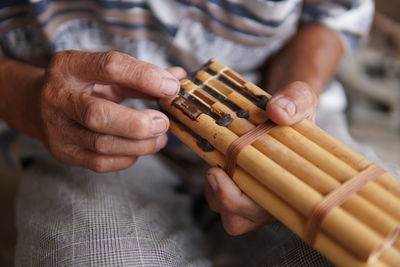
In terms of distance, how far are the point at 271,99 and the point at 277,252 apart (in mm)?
254

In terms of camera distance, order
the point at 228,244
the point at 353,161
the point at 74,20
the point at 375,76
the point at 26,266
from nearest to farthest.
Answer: the point at 353,161
the point at 26,266
the point at 228,244
the point at 74,20
the point at 375,76

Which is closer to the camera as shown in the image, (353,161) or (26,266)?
(353,161)

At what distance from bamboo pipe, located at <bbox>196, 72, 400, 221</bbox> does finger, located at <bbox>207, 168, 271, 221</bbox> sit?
0.10 meters

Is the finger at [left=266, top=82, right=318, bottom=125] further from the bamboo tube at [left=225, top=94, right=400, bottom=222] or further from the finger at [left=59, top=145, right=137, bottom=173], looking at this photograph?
the finger at [left=59, top=145, right=137, bottom=173]

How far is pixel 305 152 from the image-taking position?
1.87 feet

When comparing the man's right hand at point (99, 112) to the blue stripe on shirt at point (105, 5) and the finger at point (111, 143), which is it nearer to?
the finger at point (111, 143)

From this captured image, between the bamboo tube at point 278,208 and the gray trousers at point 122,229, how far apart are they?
0.10 meters

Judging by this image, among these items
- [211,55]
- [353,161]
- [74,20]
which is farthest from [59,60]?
[353,161]

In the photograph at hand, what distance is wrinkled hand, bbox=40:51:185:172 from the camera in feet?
1.93

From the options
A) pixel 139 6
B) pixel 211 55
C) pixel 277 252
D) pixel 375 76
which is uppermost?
pixel 139 6

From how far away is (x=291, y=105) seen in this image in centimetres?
59

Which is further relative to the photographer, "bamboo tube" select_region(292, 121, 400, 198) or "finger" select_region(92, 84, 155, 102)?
"finger" select_region(92, 84, 155, 102)

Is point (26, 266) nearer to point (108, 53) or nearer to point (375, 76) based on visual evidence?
point (108, 53)

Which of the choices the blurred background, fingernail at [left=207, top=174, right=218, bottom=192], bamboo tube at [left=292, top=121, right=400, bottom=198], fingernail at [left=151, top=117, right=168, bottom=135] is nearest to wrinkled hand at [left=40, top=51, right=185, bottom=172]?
fingernail at [left=151, top=117, right=168, bottom=135]
